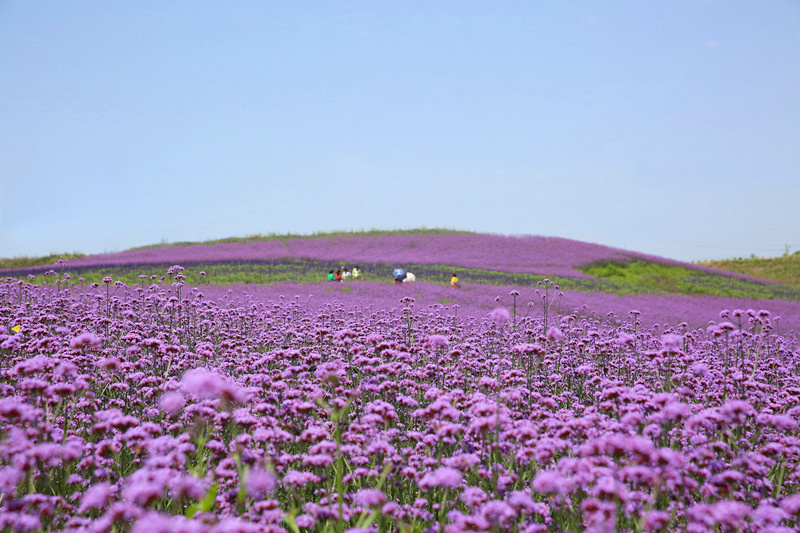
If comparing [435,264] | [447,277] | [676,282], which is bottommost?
[676,282]

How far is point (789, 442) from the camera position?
12.8 ft

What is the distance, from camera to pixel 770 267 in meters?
52.4

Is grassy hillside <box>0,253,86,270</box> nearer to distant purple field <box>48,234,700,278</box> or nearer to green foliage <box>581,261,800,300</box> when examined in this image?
distant purple field <box>48,234,700,278</box>

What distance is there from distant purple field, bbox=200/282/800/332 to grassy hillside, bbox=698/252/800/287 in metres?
32.1

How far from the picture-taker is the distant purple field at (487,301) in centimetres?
1631

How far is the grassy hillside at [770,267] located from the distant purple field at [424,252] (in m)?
19.2

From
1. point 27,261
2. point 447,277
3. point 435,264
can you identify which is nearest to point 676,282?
point 435,264

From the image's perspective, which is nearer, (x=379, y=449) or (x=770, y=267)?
(x=379, y=449)

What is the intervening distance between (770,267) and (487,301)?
50.7 metres

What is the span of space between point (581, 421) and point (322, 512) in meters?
2.00

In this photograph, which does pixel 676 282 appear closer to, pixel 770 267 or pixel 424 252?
pixel 424 252

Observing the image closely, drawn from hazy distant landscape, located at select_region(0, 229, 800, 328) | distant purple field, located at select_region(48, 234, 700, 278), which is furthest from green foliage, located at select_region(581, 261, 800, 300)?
distant purple field, located at select_region(48, 234, 700, 278)

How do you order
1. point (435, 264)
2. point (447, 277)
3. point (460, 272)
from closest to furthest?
point (447, 277) < point (460, 272) < point (435, 264)

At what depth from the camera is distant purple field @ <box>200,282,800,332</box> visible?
1631 centimetres
